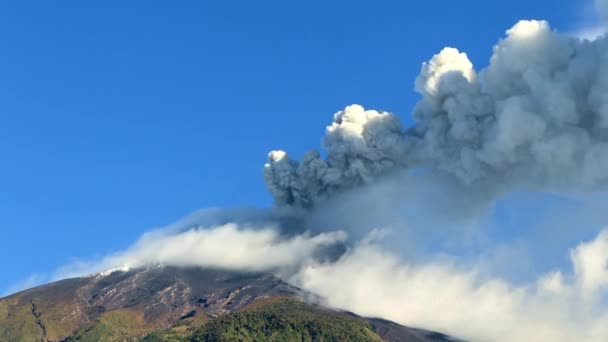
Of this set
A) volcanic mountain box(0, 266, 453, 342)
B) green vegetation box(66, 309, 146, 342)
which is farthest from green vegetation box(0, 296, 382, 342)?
volcanic mountain box(0, 266, 453, 342)

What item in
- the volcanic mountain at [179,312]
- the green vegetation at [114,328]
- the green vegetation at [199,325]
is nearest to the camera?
the green vegetation at [199,325]

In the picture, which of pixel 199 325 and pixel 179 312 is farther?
pixel 179 312

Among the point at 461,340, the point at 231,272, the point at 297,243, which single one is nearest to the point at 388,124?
the point at 461,340

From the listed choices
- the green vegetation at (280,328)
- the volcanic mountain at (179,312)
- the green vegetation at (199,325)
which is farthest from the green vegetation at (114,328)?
the green vegetation at (280,328)

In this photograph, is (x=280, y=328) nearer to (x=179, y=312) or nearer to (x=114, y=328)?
(x=179, y=312)

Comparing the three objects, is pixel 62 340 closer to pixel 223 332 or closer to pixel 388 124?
pixel 223 332

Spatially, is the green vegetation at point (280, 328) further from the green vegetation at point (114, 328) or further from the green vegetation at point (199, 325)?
the green vegetation at point (114, 328)

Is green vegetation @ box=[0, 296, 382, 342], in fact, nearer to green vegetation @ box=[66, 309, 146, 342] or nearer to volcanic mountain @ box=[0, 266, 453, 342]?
green vegetation @ box=[66, 309, 146, 342]

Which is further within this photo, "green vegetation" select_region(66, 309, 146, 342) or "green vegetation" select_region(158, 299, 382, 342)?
"green vegetation" select_region(66, 309, 146, 342)

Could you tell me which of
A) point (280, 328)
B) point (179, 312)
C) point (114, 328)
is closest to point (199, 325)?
point (179, 312)
